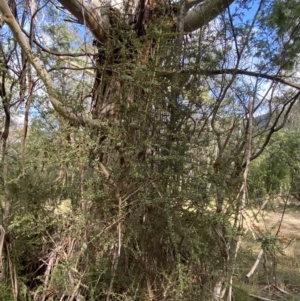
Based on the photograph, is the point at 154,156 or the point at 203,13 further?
the point at 203,13

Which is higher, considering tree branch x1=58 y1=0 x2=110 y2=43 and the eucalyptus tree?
tree branch x1=58 y1=0 x2=110 y2=43

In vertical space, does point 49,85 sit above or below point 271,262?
above

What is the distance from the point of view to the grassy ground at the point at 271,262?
194cm

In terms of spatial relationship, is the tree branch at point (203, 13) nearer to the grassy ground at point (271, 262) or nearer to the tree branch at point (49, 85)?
the tree branch at point (49, 85)

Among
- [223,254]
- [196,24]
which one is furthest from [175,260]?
[196,24]

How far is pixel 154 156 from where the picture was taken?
6.70 feet

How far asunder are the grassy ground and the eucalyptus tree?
0.19 metres

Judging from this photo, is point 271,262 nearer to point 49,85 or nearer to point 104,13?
point 49,85

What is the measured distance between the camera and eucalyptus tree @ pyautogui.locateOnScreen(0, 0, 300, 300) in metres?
1.95

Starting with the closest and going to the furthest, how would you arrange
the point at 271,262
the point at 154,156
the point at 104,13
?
1. the point at 154,156
2. the point at 271,262
3. the point at 104,13

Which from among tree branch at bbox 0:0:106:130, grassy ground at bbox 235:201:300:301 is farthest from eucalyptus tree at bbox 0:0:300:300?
grassy ground at bbox 235:201:300:301

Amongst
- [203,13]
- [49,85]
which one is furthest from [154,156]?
[203,13]

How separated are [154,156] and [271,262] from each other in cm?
125

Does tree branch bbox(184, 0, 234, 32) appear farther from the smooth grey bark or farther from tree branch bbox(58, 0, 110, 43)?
tree branch bbox(58, 0, 110, 43)
